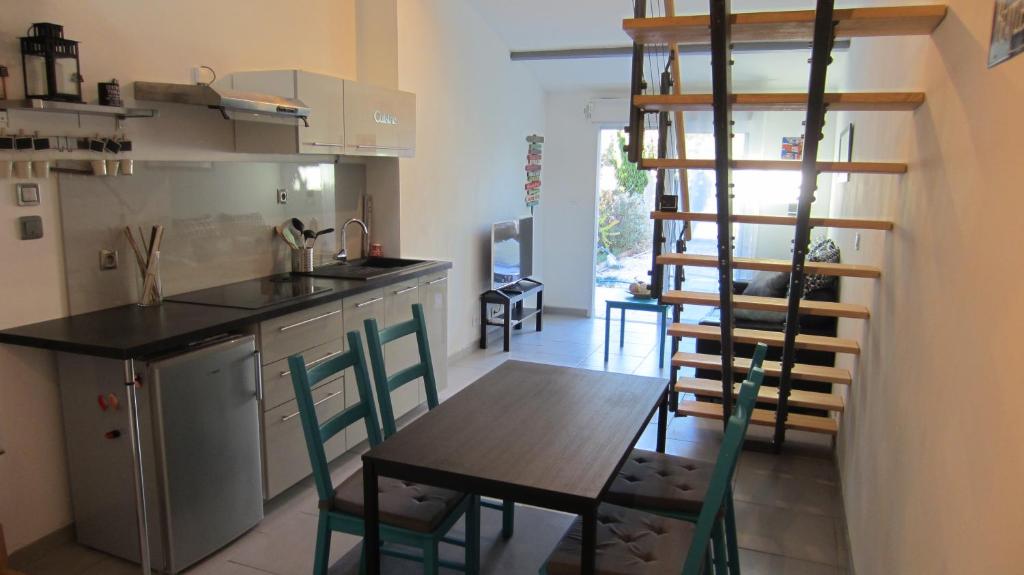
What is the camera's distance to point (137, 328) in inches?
108

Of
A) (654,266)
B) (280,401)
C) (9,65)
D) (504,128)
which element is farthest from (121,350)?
(504,128)

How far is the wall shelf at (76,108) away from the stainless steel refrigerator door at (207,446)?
3.38 feet

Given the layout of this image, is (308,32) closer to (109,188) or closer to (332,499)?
(109,188)

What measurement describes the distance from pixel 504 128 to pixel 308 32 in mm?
2608

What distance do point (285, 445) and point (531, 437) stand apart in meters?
1.62

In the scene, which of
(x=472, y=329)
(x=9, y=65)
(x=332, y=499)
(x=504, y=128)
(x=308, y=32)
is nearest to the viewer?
(x=332, y=499)

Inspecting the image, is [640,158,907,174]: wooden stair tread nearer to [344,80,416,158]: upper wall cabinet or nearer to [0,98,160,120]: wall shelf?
[344,80,416,158]: upper wall cabinet

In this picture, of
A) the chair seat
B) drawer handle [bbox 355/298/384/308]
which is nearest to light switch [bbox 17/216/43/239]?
drawer handle [bbox 355/298/384/308]

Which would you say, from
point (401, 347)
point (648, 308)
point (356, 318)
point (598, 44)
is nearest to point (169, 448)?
point (356, 318)

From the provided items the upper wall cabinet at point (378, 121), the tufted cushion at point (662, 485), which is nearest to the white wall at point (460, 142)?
the upper wall cabinet at point (378, 121)

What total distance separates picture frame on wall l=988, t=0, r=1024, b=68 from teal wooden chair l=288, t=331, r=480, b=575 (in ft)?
6.31

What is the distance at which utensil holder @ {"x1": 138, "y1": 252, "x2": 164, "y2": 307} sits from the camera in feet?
10.4

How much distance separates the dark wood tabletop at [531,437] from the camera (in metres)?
1.88

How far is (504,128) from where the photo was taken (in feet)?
21.6
